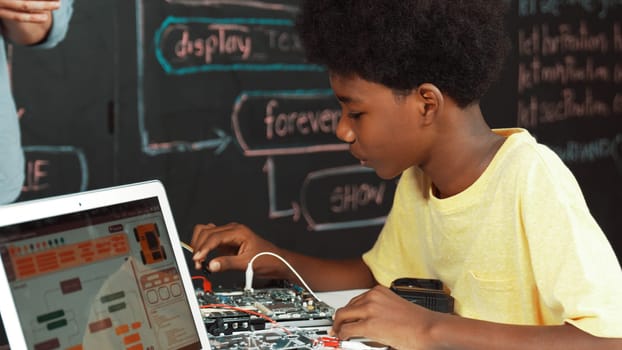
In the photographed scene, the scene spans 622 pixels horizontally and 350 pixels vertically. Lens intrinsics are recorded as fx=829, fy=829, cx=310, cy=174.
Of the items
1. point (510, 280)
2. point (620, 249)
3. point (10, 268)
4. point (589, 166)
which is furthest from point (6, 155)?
point (620, 249)

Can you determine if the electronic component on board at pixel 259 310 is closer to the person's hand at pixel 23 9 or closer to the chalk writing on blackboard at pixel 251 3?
the person's hand at pixel 23 9

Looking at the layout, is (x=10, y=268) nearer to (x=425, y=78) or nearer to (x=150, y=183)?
(x=150, y=183)

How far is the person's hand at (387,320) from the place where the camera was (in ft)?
3.91

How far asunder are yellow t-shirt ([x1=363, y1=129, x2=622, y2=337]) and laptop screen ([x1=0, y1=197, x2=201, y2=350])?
506mm

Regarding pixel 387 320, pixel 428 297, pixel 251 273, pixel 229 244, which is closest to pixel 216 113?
pixel 229 244

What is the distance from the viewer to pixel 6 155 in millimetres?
2006

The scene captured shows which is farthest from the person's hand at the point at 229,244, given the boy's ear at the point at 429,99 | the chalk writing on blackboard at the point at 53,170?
the chalk writing on blackboard at the point at 53,170

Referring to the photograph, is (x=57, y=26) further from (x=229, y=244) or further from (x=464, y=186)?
(x=464, y=186)

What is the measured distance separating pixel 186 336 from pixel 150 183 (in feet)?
0.71

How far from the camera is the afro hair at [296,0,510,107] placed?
1287mm

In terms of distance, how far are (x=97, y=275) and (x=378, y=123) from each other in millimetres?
528

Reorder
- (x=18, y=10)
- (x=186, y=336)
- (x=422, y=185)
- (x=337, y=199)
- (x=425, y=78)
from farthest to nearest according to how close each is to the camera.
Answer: (x=337, y=199)
(x=18, y=10)
(x=422, y=185)
(x=425, y=78)
(x=186, y=336)

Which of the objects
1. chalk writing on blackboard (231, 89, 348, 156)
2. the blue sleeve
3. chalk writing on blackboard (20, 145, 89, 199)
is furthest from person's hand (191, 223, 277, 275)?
chalk writing on blackboard (231, 89, 348, 156)

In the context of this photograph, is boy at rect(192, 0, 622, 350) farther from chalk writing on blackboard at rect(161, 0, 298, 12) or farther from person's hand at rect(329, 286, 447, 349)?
chalk writing on blackboard at rect(161, 0, 298, 12)
